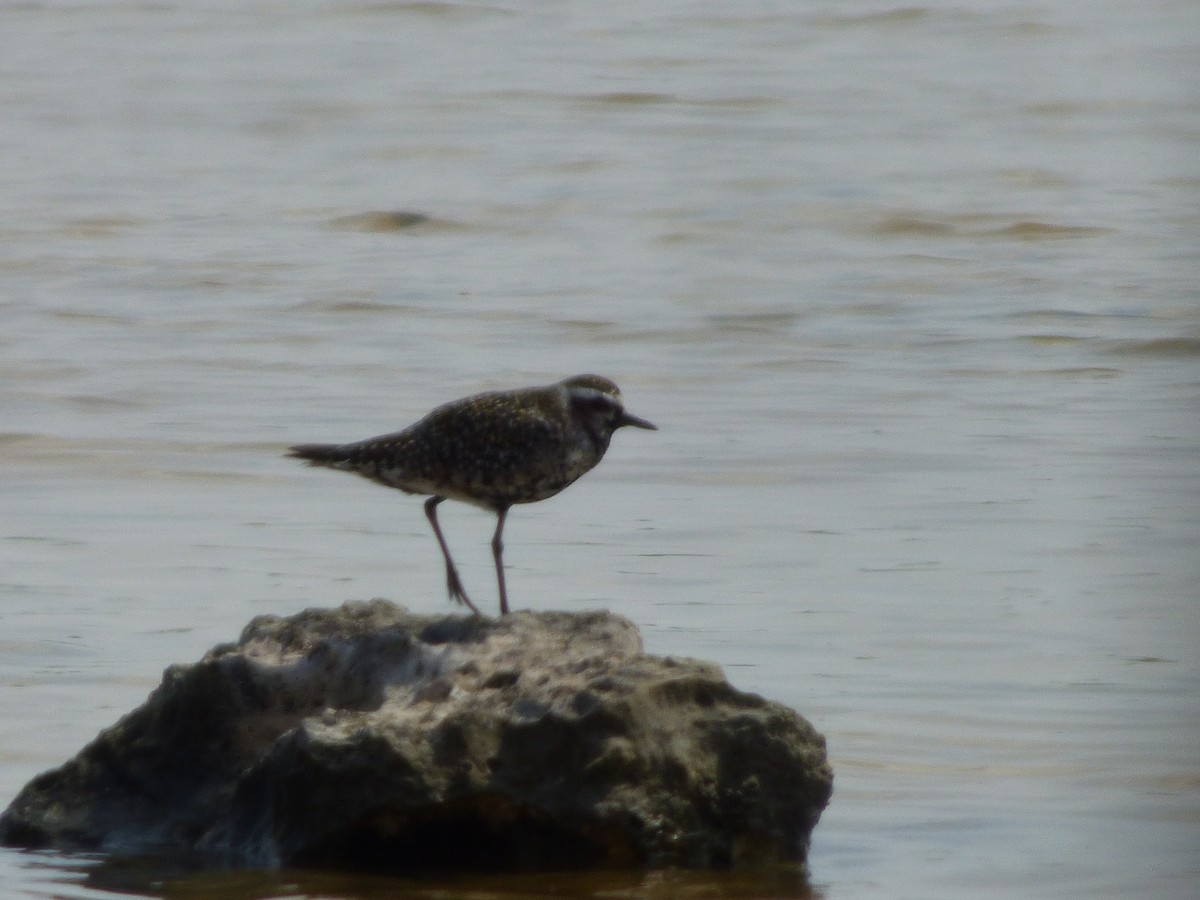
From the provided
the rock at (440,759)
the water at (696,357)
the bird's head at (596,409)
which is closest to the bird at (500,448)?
the bird's head at (596,409)

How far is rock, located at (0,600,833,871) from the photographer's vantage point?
4859mm

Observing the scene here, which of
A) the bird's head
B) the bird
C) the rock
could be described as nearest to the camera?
the rock

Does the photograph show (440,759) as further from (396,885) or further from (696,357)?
(696,357)

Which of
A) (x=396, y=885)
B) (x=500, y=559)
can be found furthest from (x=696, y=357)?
(x=396, y=885)

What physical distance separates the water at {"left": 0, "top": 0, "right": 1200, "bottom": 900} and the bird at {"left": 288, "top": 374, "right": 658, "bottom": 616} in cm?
111

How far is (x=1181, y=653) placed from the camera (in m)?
1.93

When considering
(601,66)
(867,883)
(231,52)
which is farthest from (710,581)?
(231,52)

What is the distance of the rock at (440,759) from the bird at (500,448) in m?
0.67

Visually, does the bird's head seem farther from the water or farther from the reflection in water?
the reflection in water

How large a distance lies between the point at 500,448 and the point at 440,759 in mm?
1326

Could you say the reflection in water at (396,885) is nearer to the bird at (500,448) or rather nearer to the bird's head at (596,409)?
the bird at (500,448)

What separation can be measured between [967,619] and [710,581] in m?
0.99

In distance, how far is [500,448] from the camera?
597cm

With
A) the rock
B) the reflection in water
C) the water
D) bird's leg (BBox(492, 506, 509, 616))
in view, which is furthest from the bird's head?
the reflection in water
